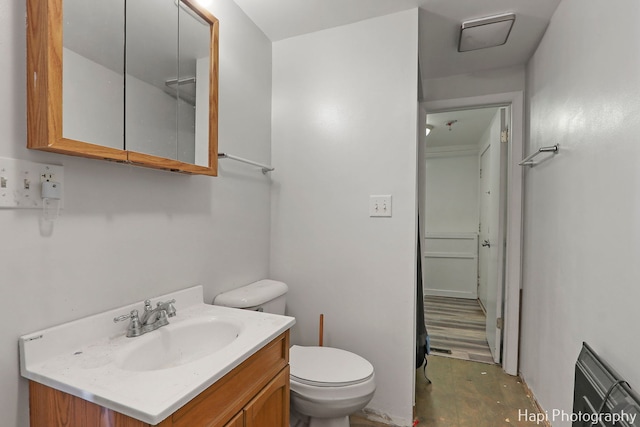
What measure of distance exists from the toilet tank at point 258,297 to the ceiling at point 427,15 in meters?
1.51

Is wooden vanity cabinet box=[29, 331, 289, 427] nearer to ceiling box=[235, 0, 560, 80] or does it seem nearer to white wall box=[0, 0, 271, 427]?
white wall box=[0, 0, 271, 427]

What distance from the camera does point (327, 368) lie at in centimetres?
144

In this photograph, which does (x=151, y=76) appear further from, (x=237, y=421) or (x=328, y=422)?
(x=328, y=422)

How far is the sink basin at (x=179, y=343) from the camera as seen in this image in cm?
96

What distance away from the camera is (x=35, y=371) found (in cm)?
79

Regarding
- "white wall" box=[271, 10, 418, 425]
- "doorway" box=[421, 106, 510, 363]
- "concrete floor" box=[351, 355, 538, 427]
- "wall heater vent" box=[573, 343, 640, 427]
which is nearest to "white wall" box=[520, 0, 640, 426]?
"wall heater vent" box=[573, 343, 640, 427]

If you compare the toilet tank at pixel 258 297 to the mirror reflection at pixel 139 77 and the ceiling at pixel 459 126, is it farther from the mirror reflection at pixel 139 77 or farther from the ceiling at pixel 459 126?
the ceiling at pixel 459 126

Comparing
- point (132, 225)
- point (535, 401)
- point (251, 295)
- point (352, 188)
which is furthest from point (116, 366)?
point (535, 401)

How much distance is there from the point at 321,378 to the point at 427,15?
1.97 metres

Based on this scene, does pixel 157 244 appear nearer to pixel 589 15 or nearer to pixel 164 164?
pixel 164 164

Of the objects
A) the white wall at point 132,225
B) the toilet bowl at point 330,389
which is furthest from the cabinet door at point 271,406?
the white wall at point 132,225

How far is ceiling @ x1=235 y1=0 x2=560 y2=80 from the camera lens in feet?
5.31

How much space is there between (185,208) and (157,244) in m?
0.20

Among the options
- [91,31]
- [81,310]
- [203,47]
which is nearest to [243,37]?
[203,47]
